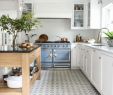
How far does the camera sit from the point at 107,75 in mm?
3160

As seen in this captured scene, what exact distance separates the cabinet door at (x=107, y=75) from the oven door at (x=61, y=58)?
359cm

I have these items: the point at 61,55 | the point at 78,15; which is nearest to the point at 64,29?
the point at 78,15

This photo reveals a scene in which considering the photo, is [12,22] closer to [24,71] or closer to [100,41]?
[24,71]

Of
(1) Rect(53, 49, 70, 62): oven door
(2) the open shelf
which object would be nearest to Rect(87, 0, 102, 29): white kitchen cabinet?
(1) Rect(53, 49, 70, 62): oven door

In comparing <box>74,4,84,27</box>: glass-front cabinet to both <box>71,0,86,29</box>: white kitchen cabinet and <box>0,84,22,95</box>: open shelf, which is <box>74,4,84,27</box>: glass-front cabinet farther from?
<box>0,84,22,95</box>: open shelf

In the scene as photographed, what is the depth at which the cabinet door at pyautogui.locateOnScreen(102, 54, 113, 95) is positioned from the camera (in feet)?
9.63

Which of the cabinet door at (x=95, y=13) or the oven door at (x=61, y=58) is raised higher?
the cabinet door at (x=95, y=13)

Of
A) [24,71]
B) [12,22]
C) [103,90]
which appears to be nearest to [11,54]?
[24,71]

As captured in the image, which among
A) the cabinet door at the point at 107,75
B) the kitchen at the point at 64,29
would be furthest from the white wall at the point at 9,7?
the cabinet door at the point at 107,75

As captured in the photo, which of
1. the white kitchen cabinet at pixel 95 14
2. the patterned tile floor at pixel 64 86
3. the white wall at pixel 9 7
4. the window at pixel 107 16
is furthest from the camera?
the white wall at pixel 9 7

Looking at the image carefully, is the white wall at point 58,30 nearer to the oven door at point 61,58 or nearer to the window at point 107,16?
the oven door at point 61,58

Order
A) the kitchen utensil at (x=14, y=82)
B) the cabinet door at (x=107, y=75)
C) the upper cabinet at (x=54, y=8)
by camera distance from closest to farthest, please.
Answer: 1. the cabinet door at (x=107, y=75)
2. the kitchen utensil at (x=14, y=82)
3. the upper cabinet at (x=54, y=8)

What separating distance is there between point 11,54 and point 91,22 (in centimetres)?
398

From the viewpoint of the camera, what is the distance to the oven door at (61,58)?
6.99 metres
